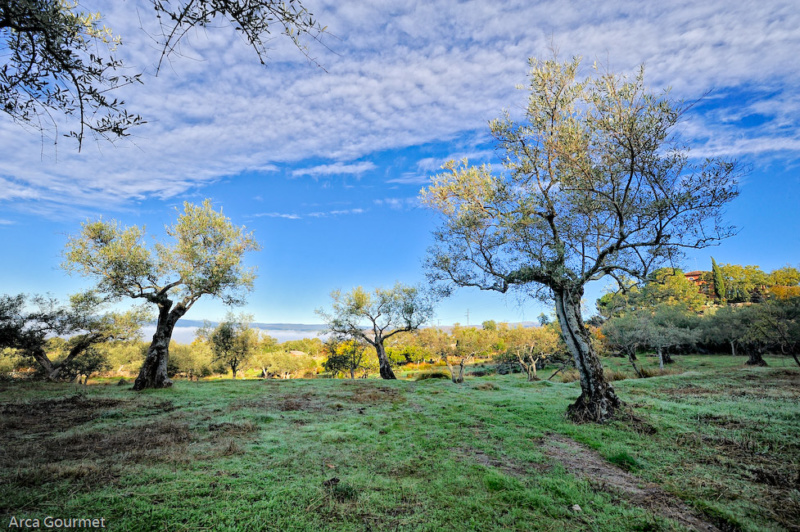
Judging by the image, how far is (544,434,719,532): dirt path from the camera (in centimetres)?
387

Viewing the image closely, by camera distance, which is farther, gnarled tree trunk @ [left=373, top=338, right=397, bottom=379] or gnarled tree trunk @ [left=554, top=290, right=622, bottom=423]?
gnarled tree trunk @ [left=373, top=338, right=397, bottom=379]

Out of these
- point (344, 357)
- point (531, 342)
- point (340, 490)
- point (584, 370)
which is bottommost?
point (344, 357)

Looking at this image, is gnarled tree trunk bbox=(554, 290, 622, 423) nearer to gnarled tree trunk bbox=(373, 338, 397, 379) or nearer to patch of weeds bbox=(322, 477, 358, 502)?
patch of weeds bbox=(322, 477, 358, 502)

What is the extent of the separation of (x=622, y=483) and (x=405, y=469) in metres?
3.49

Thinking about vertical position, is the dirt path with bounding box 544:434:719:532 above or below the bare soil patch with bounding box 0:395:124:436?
above

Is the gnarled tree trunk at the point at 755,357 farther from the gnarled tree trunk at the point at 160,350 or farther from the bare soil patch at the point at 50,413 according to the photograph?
the gnarled tree trunk at the point at 160,350

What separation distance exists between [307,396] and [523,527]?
1308 cm

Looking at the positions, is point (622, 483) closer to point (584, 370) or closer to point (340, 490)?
point (340, 490)

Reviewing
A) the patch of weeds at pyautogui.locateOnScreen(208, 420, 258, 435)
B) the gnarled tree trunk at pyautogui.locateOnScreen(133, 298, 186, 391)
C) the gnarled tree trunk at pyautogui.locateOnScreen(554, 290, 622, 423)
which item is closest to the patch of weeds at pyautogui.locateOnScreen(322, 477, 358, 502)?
the patch of weeds at pyautogui.locateOnScreen(208, 420, 258, 435)

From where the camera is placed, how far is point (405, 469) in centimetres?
540

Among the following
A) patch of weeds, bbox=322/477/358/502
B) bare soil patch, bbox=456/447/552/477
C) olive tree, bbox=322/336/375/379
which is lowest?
olive tree, bbox=322/336/375/379

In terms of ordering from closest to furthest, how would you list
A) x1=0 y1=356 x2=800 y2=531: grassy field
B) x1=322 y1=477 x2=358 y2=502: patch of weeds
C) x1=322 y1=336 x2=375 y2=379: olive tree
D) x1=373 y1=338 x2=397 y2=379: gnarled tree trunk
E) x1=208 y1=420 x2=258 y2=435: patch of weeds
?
x1=0 y1=356 x2=800 y2=531: grassy field < x1=322 y1=477 x2=358 y2=502: patch of weeds < x1=208 y1=420 x2=258 y2=435: patch of weeds < x1=373 y1=338 x2=397 y2=379: gnarled tree trunk < x1=322 y1=336 x2=375 y2=379: olive tree

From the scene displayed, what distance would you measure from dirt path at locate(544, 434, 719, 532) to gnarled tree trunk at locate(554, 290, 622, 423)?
9.06 ft

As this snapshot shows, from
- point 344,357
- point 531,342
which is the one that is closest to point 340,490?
point 344,357
